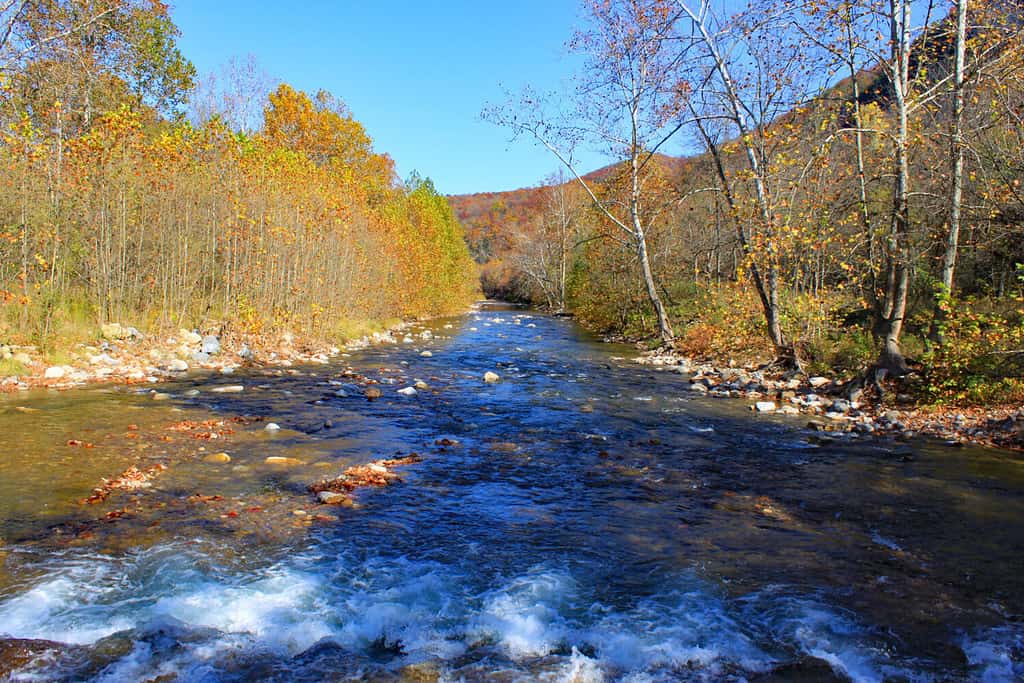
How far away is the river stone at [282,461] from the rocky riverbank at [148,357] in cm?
459

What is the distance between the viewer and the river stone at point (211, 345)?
15.3 meters

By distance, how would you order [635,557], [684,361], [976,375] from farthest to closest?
[684,361], [976,375], [635,557]


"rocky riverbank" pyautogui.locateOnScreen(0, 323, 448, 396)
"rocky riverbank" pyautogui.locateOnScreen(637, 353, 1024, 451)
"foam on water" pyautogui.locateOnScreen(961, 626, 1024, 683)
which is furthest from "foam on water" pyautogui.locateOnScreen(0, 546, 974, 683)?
"rocky riverbank" pyautogui.locateOnScreen(0, 323, 448, 396)

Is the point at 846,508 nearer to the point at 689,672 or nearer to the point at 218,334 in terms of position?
the point at 689,672

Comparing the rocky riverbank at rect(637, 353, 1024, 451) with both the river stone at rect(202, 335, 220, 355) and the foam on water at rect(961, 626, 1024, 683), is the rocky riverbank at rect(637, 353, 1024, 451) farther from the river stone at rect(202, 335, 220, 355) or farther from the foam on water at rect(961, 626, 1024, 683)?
the river stone at rect(202, 335, 220, 355)

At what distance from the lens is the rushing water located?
3.90 m

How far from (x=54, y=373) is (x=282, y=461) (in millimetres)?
6721

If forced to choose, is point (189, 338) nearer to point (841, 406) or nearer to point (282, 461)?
point (282, 461)

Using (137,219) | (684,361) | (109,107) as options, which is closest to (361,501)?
(137,219)

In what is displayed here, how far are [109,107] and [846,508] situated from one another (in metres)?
25.4

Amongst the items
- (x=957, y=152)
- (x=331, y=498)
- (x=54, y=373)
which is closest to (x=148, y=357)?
(x=54, y=373)

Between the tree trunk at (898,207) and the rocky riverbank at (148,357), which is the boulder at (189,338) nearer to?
the rocky riverbank at (148,357)

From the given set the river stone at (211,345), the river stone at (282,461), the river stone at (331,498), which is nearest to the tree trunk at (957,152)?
the river stone at (331,498)

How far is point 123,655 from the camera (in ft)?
12.4
